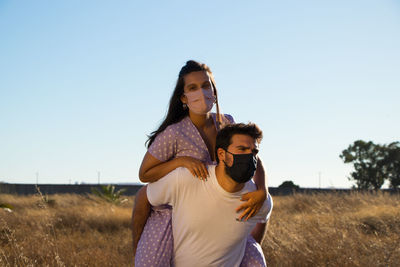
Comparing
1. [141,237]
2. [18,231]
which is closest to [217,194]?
[141,237]

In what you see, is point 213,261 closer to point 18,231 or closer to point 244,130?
point 244,130

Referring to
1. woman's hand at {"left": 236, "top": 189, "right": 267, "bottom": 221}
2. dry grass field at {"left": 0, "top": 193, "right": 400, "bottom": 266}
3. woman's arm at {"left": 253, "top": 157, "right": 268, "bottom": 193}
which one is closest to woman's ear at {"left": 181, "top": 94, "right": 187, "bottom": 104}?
woman's arm at {"left": 253, "top": 157, "right": 268, "bottom": 193}

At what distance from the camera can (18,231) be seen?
10.3 m

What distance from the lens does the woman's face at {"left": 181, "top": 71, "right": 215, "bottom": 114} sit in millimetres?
4004

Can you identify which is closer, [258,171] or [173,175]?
[173,175]

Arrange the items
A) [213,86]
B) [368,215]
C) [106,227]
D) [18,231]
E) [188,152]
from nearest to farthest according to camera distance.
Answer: [188,152], [213,86], [18,231], [368,215], [106,227]

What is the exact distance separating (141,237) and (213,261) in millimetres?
652

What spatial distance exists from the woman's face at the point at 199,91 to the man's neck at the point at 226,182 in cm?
67

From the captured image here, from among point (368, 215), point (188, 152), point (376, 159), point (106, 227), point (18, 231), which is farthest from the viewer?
point (376, 159)

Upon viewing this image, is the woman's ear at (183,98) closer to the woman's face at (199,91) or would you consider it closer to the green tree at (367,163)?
the woman's face at (199,91)

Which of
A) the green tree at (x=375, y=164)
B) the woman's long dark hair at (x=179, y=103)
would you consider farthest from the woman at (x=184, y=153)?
the green tree at (x=375, y=164)

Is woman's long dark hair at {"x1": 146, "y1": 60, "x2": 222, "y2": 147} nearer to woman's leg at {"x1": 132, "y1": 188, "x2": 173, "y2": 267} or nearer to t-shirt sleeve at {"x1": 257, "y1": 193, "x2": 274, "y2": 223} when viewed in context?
woman's leg at {"x1": 132, "y1": 188, "x2": 173, "y2": 267}

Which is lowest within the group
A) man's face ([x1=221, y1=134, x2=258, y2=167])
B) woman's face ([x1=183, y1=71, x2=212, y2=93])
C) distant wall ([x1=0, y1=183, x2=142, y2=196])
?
distant wall ([x1=0, y1=183, x2=142, y2=196])

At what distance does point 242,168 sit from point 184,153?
0.57m
